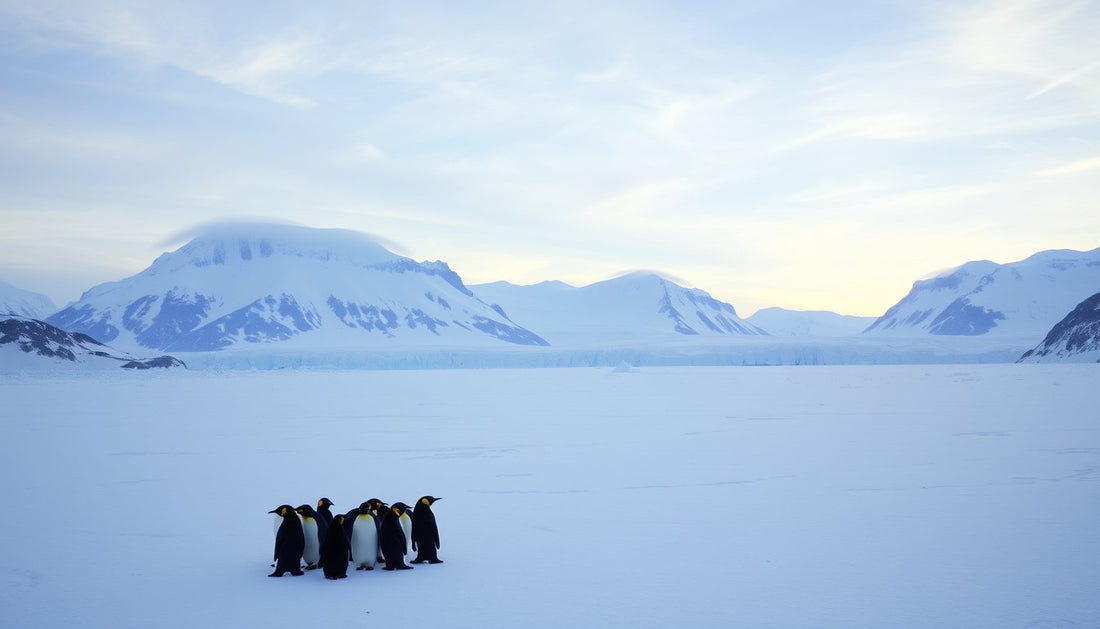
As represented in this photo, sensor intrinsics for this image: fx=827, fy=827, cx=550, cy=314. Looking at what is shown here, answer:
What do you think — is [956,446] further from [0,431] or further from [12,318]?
[12,318]

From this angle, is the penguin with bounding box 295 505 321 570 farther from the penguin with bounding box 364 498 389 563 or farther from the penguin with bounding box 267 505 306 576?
the penguin with bounding box 364 498 389 563

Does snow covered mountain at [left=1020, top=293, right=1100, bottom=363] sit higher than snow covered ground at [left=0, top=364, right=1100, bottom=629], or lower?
higher

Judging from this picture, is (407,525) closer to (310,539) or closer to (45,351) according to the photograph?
(310,539)

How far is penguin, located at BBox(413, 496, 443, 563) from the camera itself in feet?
22.2

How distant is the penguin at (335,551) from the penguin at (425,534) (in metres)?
0.63

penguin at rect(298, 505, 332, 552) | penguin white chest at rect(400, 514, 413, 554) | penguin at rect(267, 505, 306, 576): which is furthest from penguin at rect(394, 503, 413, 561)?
penguin at rect(267, 505, 306, 576)

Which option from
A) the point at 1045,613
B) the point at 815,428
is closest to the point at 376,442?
the point at 815,428

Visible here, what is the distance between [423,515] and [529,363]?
2981 inches

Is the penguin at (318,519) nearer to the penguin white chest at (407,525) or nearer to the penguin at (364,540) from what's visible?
the penguin at (364,540)

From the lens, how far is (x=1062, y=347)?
73312mm

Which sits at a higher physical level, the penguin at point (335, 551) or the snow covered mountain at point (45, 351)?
the snow covered mountain at point (45, 351)

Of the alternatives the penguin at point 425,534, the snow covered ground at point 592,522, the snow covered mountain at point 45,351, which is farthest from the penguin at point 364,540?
the snow covered mountain at point 45,351

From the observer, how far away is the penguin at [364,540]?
21.8 feet

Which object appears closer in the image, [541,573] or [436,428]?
[541,573]
